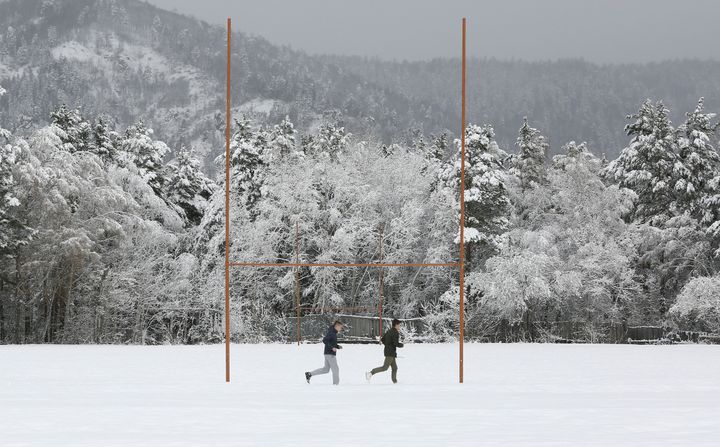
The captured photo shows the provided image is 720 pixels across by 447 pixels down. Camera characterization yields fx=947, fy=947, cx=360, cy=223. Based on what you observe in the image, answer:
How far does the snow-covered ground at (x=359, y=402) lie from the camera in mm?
10672

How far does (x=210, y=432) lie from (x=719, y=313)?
31882 millimetres

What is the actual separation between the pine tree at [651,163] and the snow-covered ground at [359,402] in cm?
1711

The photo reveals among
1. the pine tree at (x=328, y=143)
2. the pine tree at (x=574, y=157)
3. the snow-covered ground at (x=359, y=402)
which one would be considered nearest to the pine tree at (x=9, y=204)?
the snow-covered ground at (x=359, y=402)

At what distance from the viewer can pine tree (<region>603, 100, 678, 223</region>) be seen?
142 ft

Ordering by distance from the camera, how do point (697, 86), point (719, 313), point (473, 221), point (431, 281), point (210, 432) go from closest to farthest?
point (210, 432) < point (719, 313) < point (473, 221) < point (431, 281) < point (697, 86)

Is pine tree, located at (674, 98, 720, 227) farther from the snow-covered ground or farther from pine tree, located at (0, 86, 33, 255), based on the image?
pine tree, located at (0, 86, 33, 255)

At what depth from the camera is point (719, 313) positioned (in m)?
38.4

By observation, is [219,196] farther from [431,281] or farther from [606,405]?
[606,405]

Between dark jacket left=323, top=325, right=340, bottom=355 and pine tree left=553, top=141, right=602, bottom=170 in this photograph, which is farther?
pine tree left=553, top=141, right=602, bottom=170

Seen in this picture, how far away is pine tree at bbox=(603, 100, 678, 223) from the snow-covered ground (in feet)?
56.1

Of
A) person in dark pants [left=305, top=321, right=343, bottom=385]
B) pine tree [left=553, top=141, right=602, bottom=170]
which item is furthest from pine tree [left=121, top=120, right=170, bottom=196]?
person in dark pants [left=305, top=321, right=343, bottom=385]

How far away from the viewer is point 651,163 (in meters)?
44.0

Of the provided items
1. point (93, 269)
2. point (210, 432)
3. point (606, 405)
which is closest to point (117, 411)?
point (210, 432)

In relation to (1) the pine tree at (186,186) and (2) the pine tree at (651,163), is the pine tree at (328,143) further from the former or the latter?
(2) the pine tree at (651,163)
